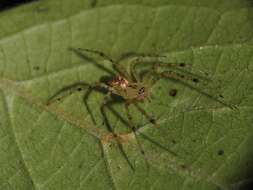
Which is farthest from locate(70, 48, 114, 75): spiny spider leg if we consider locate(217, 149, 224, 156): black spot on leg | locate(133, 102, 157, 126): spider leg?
locate(217, 149, 224, 156): black spot on leg

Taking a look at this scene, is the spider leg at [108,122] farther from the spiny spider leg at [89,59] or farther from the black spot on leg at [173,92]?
the black spot on leg at [173,92]

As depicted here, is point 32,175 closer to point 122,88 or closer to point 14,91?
point 14,91

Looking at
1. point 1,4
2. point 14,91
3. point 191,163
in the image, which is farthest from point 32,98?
point 191,163

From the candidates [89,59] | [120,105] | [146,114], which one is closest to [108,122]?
[120,105]

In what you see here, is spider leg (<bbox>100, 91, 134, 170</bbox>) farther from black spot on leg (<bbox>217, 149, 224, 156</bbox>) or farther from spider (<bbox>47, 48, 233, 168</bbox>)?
black spot on leg (<bbox>217, 149, 224, 156</bbox>)

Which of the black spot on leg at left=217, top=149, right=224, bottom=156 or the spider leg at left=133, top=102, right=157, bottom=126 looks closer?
the black spot on leg at left=217, top=149, right=224, bottom=156

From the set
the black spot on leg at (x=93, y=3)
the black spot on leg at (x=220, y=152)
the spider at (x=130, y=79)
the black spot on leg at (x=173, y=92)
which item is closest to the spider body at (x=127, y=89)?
the spider at (x=130, y=79)
